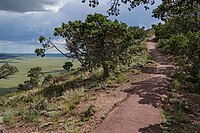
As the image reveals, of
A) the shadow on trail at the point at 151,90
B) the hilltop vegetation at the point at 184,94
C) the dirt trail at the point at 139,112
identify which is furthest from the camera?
the shadow on trail at the point at 151,90

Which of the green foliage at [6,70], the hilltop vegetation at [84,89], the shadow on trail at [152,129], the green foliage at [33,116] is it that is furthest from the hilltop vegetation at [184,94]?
the green foliage at [6,70]

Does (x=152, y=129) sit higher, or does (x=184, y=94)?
(x=184, y=94)

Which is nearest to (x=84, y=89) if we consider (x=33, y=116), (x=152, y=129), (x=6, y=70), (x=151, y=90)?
(x=151, y=90)

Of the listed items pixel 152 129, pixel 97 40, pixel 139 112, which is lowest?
pixel 152 129

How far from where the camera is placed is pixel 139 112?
1100cm

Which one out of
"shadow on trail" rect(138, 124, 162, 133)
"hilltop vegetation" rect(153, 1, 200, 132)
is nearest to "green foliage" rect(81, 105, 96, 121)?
"shadow on trail" rect(138, 124, 162, 133)

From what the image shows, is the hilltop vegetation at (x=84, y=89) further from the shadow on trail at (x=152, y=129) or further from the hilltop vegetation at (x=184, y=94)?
the hilltop vegetation at (x=184, y=94)

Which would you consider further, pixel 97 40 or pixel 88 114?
pixel 97 40

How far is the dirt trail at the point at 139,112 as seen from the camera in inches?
366

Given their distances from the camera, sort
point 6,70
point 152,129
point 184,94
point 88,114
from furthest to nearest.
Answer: point 6,70, point 184,94, point 88,114, point 152,129

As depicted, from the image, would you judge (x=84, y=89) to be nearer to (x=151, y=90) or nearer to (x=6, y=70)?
(x=151, y=90)

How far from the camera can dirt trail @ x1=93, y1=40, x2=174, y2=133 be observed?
9291mm

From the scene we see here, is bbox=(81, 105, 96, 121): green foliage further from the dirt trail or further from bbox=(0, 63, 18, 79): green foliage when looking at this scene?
bbox=(0, 63, 18, 79): green foliage

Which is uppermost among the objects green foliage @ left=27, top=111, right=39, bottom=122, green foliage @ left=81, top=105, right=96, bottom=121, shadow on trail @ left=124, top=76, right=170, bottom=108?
shadow on trail @ left=124, top=76, right=170, bottom=108
